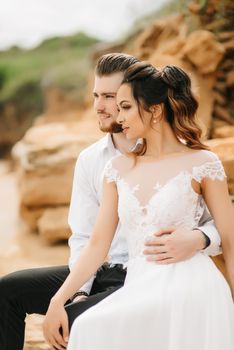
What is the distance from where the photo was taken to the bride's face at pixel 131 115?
8.84ft

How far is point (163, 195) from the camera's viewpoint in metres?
2.60

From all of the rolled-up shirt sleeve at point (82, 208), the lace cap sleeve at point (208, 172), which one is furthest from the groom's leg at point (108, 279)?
the lace cap sleeve at point (208, 172)

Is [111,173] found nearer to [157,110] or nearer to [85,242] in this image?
[157,110]

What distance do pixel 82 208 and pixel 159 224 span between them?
681 millimetres

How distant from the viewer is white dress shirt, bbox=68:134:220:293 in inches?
122

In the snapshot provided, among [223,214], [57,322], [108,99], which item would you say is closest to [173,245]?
[223,214]

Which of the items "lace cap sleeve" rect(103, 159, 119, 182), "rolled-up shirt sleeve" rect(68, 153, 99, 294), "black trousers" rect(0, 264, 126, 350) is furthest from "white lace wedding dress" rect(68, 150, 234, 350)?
"rolled-up shirt sleeve" rect(68, 153, 99, 294)

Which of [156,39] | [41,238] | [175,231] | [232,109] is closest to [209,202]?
[175,231]

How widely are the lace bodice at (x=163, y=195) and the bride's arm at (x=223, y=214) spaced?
4 cm

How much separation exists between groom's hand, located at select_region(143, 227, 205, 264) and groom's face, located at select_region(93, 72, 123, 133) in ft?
2.66

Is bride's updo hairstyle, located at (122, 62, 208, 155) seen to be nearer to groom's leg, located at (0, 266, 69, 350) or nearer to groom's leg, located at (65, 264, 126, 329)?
groom's leg, located at (65, 264, 126, 329)

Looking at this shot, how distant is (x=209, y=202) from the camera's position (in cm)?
262

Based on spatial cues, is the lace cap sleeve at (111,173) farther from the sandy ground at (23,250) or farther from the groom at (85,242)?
the sandy ground at (23,250)

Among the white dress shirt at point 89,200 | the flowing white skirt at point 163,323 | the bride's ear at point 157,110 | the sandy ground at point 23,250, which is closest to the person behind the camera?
the flowing white skirt at point 163,323
